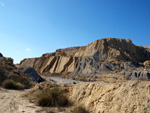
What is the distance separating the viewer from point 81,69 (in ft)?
115

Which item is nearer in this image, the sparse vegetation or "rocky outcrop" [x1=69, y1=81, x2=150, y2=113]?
"rocky outcrop" [x1=69, y1=81, x2=150, y2=113]

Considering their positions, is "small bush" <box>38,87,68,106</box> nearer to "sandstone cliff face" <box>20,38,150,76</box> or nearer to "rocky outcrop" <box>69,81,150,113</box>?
"rocky outcrop" <box>69,81,150,113</box>

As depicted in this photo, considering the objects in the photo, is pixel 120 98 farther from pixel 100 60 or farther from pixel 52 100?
pixel 100 60

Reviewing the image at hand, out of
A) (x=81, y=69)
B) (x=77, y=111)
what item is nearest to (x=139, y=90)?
(x=77, y=111)

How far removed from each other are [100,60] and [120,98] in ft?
108

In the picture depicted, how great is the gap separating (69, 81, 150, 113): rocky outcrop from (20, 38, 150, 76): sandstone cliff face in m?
24.5

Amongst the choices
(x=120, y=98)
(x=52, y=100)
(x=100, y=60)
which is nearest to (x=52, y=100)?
(x=52, y=100)

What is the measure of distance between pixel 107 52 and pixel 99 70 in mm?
11385

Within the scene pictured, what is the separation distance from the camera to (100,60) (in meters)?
36.6

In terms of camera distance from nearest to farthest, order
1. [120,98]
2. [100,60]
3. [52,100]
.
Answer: [120,98] → [52,100] → [100,60]

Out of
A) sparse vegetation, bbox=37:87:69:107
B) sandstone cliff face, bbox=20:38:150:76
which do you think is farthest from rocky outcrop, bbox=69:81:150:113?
sandstone cliff face, bbox=20:38:150:76

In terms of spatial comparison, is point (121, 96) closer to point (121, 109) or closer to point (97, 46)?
point (121, 109)

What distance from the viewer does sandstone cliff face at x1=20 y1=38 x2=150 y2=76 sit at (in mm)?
31987

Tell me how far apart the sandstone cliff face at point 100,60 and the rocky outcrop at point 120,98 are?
2446cm
